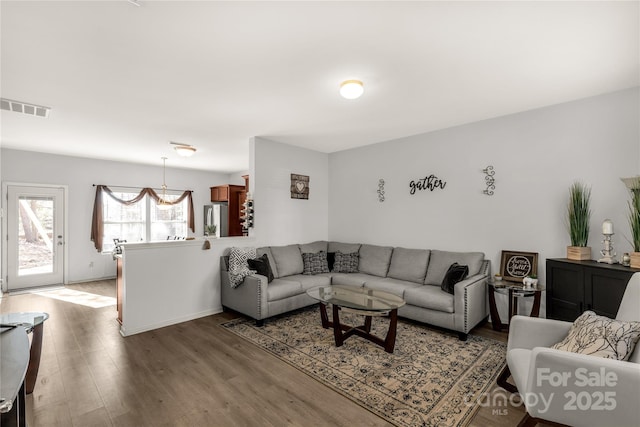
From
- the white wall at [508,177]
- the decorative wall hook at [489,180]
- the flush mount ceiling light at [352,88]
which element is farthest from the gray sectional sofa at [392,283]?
the flush mount ceiling light at [352,88]

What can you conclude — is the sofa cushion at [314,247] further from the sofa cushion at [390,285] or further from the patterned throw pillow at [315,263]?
the sofa cushion at [390,285]

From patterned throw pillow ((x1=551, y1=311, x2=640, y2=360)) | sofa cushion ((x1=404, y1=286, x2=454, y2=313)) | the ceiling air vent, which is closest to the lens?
patterned throw pillow ((x1=551, y1=311, x2=640, y2=360))

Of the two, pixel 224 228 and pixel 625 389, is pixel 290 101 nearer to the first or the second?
pixel 625 389

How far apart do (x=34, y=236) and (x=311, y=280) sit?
5658 mm

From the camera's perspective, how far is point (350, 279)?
438 cm

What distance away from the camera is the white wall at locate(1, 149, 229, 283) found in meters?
5.56

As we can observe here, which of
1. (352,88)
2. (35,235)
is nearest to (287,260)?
(352,88)

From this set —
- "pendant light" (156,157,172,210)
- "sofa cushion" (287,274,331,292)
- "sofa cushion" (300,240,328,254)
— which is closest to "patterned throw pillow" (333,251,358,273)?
"sofa cushion" (287,274,331,292)

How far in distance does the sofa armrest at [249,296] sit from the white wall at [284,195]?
877mm

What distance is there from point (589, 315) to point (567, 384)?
2.28 feet

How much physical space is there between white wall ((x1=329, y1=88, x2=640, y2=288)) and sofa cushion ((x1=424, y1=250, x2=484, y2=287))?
0.63ft

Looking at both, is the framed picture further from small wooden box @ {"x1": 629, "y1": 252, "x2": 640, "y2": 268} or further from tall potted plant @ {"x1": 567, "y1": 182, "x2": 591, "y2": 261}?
small wooden box @ {"x1": 629, "y1": 252, "x2": 640, "y2": 268}

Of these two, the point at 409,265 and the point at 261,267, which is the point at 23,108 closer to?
the point at 261,267

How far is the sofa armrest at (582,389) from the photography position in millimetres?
1396
